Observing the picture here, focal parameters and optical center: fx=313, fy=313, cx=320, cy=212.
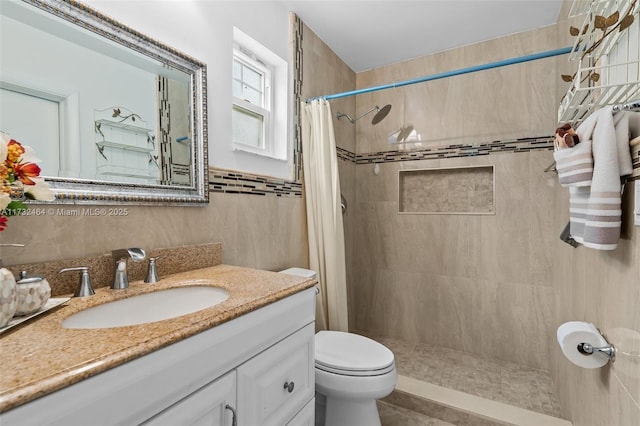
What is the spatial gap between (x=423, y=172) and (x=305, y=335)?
1.93 metres

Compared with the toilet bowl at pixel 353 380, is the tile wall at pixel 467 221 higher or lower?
higher

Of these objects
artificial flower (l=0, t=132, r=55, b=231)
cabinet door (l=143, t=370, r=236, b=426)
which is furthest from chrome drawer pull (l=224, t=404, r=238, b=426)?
artificial flower (l=0, t=132, r=55, b=231)

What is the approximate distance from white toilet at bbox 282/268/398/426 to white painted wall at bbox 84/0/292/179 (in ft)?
3.44

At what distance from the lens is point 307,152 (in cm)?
207

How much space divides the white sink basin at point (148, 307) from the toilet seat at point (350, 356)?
2.21ft

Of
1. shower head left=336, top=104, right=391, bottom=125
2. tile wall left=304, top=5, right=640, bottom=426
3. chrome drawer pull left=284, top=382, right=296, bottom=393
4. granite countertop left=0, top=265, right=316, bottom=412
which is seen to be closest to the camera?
granite countertop left=0, top=265, right=316, bottom=412

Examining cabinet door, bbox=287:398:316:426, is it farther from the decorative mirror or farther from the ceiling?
the ceiling

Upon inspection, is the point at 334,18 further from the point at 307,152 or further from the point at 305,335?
the point at 305,335

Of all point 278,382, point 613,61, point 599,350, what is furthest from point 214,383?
point 613,61

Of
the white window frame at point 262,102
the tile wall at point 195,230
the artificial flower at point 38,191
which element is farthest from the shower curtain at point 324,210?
the artificial flower at point 38,191

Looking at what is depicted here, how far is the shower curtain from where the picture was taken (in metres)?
2.04

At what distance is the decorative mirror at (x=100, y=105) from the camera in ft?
2.96

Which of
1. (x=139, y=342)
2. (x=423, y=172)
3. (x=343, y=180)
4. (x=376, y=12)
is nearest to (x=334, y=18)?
(x=376, y=12)

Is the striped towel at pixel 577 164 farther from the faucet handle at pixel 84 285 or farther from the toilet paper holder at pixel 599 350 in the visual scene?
the faucet handle at pixel 84 285
